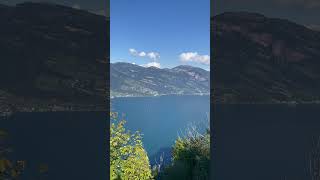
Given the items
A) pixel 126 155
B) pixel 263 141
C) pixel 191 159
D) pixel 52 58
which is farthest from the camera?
pixel 126 155

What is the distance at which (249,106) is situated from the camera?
3.78 m

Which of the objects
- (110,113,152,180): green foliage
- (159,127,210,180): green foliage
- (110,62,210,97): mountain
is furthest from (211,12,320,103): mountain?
(110,62,210,97): mountain

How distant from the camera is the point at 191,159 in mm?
6711

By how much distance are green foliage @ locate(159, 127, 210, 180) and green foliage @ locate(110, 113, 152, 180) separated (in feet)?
1.18

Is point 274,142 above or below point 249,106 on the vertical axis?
below

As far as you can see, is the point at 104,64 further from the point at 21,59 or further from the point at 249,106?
the point at 249,106

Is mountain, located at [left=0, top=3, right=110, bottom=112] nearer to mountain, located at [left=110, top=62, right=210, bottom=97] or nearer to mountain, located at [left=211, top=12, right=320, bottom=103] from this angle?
mountain, located at [left=211, top=12, right=320, bottom=103]

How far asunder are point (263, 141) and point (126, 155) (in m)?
3.63

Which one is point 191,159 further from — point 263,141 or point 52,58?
point 52,58

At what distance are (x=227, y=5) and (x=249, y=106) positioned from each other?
37.7 inches

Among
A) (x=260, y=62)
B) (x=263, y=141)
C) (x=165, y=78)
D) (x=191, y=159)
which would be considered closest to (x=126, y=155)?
(x=191, y=159)

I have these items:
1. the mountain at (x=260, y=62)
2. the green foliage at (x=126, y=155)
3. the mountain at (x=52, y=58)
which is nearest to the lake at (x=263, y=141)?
the mountain at (x=260, y=62)

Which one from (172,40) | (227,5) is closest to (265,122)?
(227,5)

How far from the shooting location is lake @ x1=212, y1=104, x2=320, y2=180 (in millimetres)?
3705
